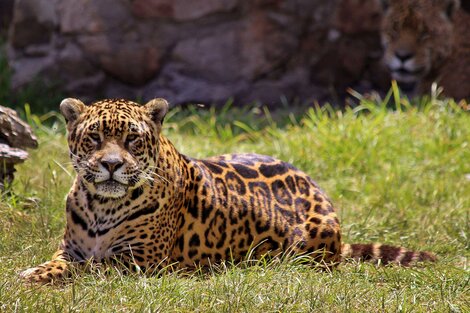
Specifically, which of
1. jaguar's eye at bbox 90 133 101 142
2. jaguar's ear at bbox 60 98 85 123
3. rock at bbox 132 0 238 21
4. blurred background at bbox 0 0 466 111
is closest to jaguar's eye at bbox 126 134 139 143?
jaguar's eye at bbox 90 133 101 142

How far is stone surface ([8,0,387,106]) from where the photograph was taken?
11.8 metres

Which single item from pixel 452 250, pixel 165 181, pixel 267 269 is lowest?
pixel 452 250

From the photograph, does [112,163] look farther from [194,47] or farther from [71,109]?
[194,47]

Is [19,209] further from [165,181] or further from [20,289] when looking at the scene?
[20,289]

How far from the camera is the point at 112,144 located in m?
5.65

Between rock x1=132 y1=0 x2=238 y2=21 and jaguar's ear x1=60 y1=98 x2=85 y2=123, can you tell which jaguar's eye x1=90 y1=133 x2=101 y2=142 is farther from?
rock x1=132 y1=0 x2=238 y2=21

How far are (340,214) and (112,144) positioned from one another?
2701 millimetres

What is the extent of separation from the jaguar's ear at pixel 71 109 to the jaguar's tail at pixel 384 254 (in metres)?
2.02

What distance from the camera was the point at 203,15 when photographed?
11.8 meters

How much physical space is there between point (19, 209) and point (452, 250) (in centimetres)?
316

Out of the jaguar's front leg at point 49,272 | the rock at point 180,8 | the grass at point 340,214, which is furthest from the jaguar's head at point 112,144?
the rock at point 180,8

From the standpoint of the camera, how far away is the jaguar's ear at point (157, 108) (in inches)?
233

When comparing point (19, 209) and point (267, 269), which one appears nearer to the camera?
point (267, 269)

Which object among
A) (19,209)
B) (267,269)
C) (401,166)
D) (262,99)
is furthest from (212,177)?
(262,99)
